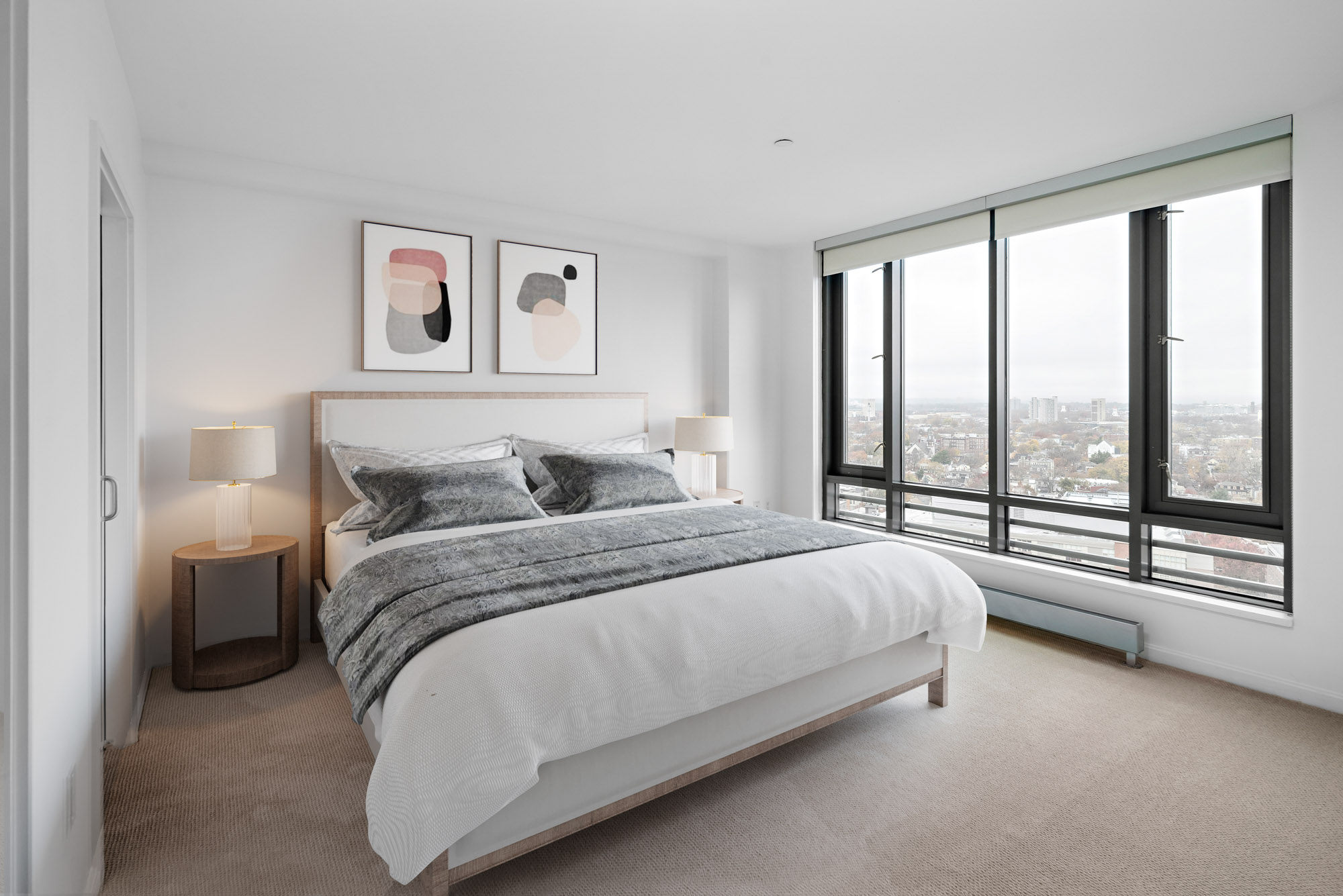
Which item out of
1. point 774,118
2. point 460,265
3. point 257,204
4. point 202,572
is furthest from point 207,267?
point 774,118

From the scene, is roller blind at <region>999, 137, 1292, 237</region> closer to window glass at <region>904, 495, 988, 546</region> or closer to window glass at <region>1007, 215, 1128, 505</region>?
window glass at <region>1007, 215, 1128, 505</region>

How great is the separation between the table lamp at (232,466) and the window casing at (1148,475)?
3.82 metres

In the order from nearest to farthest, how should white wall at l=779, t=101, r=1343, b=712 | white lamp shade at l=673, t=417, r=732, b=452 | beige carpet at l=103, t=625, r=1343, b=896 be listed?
beige carpet at l=103, t=625, r=1343, b=896 < white wall at l=779, t=101, r=1343, b=712 < white lamp shade at l=673, t=417, r=732, b=452

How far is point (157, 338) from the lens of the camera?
3.23 metres

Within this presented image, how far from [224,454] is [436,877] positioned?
2.25m

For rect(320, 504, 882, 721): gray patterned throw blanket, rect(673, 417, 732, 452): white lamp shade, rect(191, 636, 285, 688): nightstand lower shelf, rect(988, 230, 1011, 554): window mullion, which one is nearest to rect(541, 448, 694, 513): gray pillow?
rect(320, 504, 882, 721): gray patterned throw blanket

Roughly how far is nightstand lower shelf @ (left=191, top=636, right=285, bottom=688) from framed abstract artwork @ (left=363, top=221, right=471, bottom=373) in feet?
5.06

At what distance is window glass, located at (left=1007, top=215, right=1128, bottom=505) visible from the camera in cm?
353

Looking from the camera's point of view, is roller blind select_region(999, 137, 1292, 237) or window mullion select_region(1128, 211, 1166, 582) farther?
window mullion select_region(1128, 211, 1166, 582)

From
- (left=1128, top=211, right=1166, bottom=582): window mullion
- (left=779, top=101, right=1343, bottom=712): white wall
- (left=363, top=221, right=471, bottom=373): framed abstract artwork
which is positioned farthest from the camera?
(left=363, top=221, right=471, bottom=373): framed abstract artwork

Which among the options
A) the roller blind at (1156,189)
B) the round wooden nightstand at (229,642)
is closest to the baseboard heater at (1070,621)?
the roller blind at (1156,189)

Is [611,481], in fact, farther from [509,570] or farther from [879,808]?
[879,808]

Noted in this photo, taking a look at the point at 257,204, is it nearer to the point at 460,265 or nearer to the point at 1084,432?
the point at 460,265

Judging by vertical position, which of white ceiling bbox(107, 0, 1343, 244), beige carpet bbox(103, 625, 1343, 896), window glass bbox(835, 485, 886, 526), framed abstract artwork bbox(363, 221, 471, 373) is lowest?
beige carpet bbox(103, 625, 1343, 896)
